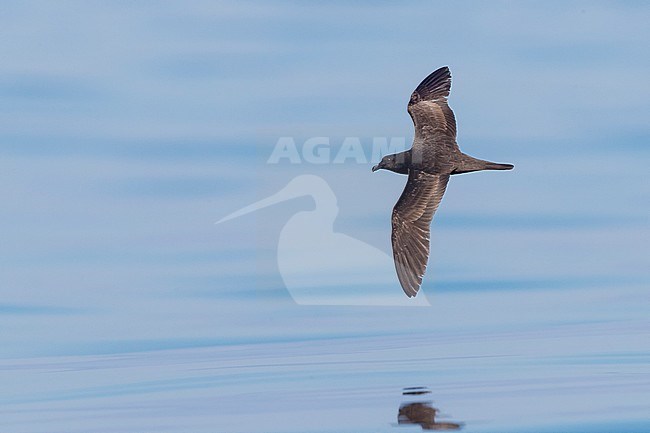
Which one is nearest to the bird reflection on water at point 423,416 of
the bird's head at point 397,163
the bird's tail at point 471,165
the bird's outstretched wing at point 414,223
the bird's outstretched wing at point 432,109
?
the bird's outstretched wing at point 414,223

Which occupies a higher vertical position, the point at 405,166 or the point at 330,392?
the point at 405,166

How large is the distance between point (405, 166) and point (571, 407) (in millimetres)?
3986

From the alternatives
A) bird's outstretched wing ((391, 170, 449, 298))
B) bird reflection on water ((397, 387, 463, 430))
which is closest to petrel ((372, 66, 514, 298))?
bird's outstretched wing ((391, 170, 449, 298))

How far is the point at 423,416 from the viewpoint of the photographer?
45.2 feet

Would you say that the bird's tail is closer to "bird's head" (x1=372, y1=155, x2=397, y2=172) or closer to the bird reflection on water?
"bird's head" (x1=372, y1=155, x2=397, y2=172)

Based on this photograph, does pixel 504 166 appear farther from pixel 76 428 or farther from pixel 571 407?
pixel 76 428

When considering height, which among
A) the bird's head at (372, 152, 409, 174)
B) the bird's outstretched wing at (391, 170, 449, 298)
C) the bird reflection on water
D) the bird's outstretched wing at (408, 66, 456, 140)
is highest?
the bird's outstretched wing at (408, 66, 456, 140)

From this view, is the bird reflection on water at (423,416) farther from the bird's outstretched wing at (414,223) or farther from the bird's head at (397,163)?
the bird's head at (397,163)

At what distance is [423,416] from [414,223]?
3.52 m

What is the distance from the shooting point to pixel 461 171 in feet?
54.9

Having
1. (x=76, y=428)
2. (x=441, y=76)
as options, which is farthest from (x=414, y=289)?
(x=76, y=428)

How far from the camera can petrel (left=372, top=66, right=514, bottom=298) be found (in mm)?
16578

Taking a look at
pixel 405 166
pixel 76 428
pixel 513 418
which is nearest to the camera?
pixel 513 418

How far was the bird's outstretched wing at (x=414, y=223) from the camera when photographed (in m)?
16.5
